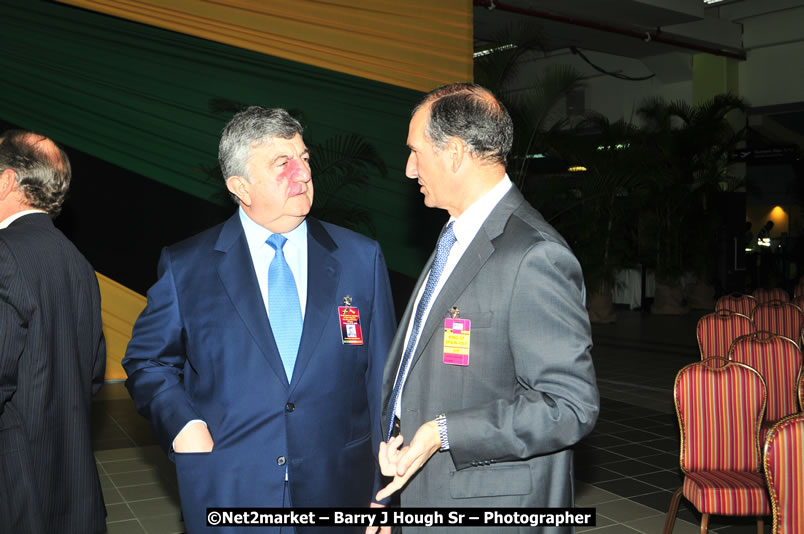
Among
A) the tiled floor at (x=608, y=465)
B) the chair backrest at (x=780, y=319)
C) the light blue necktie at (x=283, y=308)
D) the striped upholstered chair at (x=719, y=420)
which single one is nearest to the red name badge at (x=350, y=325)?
the light blue necktie at (x=283, y=308)

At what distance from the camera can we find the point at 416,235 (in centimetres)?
970

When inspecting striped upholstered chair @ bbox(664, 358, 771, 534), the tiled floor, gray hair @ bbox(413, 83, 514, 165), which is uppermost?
gray hair @ bbox(413, 83, 514, 165)

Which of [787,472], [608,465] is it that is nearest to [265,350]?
[787,472]

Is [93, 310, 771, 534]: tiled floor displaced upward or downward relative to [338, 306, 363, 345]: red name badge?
downward

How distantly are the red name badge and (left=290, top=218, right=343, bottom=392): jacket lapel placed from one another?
3cm

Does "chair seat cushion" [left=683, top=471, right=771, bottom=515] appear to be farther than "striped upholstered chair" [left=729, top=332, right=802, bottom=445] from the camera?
No

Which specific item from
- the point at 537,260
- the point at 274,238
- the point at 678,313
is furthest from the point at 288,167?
the point at 678,313

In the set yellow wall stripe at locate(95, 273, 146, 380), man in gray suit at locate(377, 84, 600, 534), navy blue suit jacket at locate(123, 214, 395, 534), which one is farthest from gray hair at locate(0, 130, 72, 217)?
yellow wall stripe at locate(95, 273, 146, 380)

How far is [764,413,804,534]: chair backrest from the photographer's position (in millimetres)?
2336

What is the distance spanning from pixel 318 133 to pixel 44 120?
9.84 ft

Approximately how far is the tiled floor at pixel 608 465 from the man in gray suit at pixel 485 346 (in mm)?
2776

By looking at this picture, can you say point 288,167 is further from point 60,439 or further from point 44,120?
point 44,120

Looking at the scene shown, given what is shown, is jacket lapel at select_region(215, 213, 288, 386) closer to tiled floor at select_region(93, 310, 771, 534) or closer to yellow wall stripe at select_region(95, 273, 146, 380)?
tiled floor at select_region(93, 310, 771, 534)

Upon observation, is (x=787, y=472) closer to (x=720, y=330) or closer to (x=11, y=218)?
(x=11, y=218)
